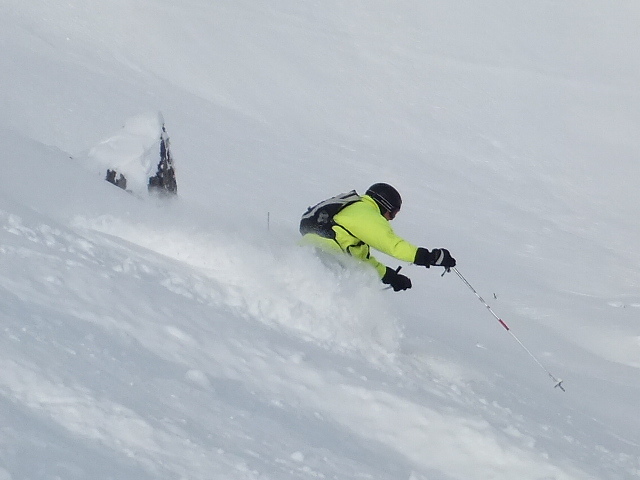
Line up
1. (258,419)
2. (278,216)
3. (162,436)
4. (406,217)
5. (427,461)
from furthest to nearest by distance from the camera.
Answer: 1. (406,217)
2. (278,216)
3. (427,461)
4. (258,419)
5. (162,436)

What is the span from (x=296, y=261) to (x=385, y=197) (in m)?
0.98

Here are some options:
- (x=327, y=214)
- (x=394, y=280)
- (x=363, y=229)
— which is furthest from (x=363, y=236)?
(x=394, y=280)

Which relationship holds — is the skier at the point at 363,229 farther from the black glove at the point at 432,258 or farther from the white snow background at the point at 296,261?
the white snow background at the point at 296,261

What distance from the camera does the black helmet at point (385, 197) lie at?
287 inches

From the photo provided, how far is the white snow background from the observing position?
3.89m

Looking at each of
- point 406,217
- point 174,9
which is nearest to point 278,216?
point 406,217

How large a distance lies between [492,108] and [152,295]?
2622 centimetres

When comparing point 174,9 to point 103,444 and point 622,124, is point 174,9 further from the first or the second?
point 103,444

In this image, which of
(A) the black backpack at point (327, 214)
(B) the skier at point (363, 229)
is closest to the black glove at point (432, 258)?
(B) the skier at point (363, 229)

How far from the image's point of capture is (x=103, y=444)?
323cm

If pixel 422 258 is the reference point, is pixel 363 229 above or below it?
above

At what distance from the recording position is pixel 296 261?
6984 mm

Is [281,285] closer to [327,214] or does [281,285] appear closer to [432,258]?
[327,214]

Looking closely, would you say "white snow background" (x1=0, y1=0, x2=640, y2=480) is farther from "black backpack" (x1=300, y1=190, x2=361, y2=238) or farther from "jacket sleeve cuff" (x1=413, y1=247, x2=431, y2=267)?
"jacket sleeve cuff" (x1=413, y1=247, x2=431, y2=267)
